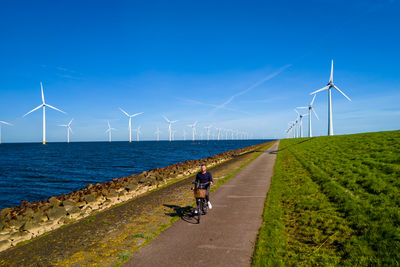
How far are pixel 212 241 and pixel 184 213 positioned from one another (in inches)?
136

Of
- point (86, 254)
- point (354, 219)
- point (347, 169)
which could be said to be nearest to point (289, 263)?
point (354, 219)

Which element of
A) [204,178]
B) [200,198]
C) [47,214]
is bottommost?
[47,214]

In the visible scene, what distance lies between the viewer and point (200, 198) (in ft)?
32.0

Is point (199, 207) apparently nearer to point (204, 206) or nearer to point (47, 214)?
point (204, 206)

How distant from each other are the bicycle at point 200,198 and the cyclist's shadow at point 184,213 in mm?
292

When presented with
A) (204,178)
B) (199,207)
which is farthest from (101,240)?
(204,178)

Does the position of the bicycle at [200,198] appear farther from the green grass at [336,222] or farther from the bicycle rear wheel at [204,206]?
the green grass at [336,222]

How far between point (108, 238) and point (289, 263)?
19.9ft

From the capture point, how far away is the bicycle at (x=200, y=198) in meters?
9.56

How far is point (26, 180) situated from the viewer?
3206 centimetres

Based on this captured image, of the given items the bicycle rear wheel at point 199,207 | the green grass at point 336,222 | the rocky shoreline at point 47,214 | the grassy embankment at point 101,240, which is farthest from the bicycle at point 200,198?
the rocky shoreline at point 47,214

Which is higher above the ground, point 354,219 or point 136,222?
point 354,219

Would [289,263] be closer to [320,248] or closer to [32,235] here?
[320,248]

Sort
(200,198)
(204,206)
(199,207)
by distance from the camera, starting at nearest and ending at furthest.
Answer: (199,207)
(200,198)
(204,206)
